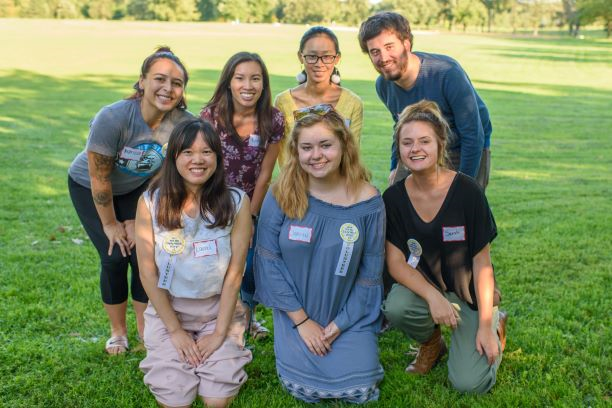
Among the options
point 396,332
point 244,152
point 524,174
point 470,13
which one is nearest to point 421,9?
point 470,13

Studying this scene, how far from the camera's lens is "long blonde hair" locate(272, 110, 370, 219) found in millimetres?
3725

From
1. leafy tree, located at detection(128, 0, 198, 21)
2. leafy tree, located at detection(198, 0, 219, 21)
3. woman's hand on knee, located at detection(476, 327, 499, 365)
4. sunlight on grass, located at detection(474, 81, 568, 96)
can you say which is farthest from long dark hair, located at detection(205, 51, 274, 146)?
leafy tree, located at detection(198, 0, 219, 21)

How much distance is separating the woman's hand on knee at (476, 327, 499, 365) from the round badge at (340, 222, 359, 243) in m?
0.94

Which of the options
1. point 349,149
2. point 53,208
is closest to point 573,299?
point 349,149

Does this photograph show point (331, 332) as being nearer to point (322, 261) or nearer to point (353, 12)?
point (322, 261)

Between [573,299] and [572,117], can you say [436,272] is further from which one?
[572,117]

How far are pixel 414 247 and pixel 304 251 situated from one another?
2.21 feet

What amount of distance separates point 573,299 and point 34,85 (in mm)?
22210

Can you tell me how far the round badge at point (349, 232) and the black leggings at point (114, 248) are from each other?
1.45 metres

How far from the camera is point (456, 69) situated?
169 inches

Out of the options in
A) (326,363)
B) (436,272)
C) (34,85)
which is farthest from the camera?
(34,85)

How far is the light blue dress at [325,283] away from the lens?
3686mm

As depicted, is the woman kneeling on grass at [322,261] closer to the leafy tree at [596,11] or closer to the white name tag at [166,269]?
the white name tag at [166,269]

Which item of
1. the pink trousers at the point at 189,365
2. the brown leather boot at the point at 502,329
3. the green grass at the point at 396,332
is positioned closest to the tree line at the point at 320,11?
the green grass at the point at 396,332
